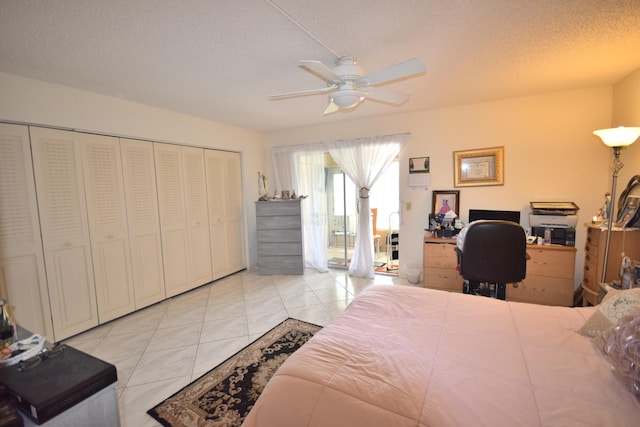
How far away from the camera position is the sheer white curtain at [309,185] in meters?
4.79

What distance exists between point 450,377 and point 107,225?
3484 mm

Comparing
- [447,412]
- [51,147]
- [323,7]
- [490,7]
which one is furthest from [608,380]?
[51,147]

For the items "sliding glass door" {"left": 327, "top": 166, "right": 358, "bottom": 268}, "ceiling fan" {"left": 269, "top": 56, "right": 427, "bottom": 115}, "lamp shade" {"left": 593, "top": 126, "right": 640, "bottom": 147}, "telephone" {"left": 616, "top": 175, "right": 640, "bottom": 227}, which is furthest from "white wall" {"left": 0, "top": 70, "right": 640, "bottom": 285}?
"ceiling fan" {"left": 269, "top": 56, "right": 427, "bottom": 115}

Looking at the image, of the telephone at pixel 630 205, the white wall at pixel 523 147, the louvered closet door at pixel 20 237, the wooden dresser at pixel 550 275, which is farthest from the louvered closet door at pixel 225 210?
the telephone at pixel 630 205

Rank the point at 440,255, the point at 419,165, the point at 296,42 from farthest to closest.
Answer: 1. the point at 419,165
2. the point at 440,255
3. the point at 296,42

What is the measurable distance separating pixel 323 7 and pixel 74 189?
2.89 metres

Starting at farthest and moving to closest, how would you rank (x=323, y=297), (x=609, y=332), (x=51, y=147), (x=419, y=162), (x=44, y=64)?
1. (x=419, y=162)
2. (x=323, y=297)
3. (x=51, y=147)
4. (x=44, y=64)
5. (x=609, y=332)

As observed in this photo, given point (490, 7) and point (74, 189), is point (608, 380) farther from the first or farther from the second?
point (74, 189)

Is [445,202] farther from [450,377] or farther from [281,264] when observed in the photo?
[450,377]

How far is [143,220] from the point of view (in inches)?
134

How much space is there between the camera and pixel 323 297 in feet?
12.0

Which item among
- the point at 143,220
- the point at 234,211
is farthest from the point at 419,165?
the point at 143,220

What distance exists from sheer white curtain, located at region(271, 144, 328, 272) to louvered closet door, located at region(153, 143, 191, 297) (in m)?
1.76

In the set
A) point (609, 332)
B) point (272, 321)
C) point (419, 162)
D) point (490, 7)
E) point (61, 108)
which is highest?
point (490, 7)
